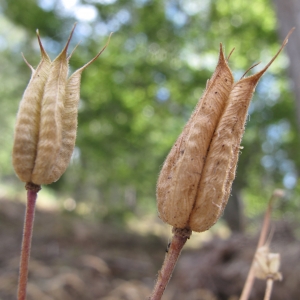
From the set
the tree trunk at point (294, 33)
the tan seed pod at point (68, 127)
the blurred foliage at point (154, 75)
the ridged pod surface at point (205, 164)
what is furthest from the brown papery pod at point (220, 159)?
the blurred foliage at point (154, 75)

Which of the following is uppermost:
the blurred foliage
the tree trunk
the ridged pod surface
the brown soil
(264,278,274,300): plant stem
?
the blurred foliage

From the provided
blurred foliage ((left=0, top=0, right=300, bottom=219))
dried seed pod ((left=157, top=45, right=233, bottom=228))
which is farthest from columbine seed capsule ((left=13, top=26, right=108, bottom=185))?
blurred foliage ((left=0, top=0, right=300, bottom=219))

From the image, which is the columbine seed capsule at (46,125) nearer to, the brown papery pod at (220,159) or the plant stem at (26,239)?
the plant stem at (26,239)

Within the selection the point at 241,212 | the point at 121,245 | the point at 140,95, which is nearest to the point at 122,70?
the point at 140,95

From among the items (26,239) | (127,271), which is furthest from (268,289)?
(127,271)

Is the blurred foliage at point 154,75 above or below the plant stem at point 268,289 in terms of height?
above

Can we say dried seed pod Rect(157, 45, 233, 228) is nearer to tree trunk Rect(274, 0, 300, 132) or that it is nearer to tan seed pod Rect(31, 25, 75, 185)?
tan seed pod Rect(31, 25, 75, 185)
